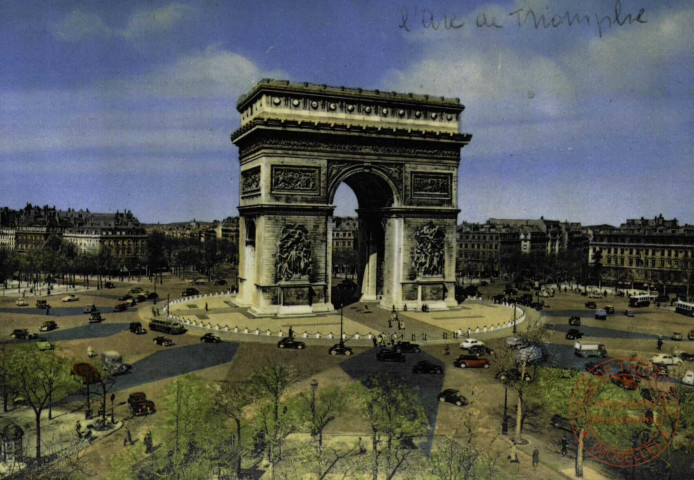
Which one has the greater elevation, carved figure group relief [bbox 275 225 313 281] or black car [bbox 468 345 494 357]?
carved figure group relief [bbox 275 225 313 281]

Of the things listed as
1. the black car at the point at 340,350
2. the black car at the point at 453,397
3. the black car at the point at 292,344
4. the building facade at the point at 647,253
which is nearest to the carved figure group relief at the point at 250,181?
the black car at the point at 292,344

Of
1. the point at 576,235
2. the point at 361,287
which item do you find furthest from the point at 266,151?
the point at 576,235

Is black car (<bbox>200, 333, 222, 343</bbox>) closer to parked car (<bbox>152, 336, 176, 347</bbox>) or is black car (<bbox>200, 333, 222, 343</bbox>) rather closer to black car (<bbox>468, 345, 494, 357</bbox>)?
parked car (<bbox>152, 336, 176, 347</bbox>)

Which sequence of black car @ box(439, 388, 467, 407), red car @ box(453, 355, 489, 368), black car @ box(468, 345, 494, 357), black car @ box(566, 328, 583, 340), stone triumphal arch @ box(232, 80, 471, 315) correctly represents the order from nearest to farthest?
black car @ box(439, 388, 467, 407)
red car @ box(453, 355, 489, 368)
black car @ box(468, 345, 494, 357)
black car @ box(566, 328, 583, 340)
stone triumphal arch @ box(232, 80, 471, 315)

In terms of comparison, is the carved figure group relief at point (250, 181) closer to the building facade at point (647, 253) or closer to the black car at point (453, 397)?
the black car at point (453, 397)

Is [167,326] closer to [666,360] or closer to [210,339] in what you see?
[210,339]

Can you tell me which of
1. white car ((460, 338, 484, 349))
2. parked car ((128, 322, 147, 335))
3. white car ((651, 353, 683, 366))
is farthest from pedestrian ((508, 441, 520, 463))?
parked car ((128, 322, 147, 335))

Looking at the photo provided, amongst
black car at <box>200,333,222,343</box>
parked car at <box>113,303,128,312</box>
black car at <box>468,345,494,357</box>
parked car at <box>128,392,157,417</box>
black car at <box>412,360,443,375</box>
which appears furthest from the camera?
parked car at <box>113,303,128,312</box>

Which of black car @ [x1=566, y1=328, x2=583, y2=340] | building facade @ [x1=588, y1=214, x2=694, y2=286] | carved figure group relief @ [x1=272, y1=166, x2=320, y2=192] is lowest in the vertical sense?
black car @ [x1=566, y1=328, x2=583, y2=340]
